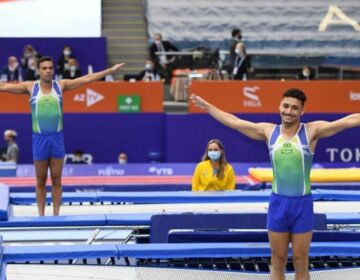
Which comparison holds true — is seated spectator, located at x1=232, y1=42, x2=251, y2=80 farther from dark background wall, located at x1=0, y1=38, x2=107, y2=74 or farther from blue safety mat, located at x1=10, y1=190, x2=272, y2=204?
blue safety mat, located at x1=10, y1=190, x2=272, y2=204

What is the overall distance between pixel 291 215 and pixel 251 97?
10487 millimetres

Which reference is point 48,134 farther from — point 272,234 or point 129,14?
point 129,14

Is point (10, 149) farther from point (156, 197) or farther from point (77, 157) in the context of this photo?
point (156, 197)

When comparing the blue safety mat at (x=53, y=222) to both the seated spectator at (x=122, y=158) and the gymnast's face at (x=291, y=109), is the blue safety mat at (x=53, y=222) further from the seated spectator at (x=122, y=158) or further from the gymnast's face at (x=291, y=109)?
the seated spectator at (x=122, y=158)

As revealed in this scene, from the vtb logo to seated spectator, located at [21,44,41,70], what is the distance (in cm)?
377

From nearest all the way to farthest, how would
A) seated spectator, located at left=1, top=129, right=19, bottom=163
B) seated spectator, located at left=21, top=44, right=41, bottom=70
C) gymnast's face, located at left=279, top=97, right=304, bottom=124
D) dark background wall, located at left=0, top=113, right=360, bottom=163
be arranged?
gymnast's face, located at left=279, top=97, right=304, bottom=124 < seated spectator, located at left=1, top=129, right=19, bottom=163 < dark background wall, located at left=0, top=113, right=360, bottom=163 < seated spectator, located at left=21, top=44, right=41, bottom=70

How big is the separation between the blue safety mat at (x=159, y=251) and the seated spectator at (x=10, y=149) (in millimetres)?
8038

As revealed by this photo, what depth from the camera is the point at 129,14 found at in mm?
21719

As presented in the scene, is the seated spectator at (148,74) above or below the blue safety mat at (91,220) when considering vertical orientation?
above

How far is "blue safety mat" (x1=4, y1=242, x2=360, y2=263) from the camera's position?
7465 mm

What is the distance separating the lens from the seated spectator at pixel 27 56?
58.3ft

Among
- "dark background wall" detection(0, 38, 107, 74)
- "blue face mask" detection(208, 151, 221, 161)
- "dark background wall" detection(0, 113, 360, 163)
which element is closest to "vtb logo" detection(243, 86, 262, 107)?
"dark background wall" detection(0, 113, 360, 163)

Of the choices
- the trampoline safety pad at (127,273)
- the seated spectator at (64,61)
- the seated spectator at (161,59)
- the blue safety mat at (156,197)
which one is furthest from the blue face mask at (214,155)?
the seated spectator at (161,59)

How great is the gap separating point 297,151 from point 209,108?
2.50ft
